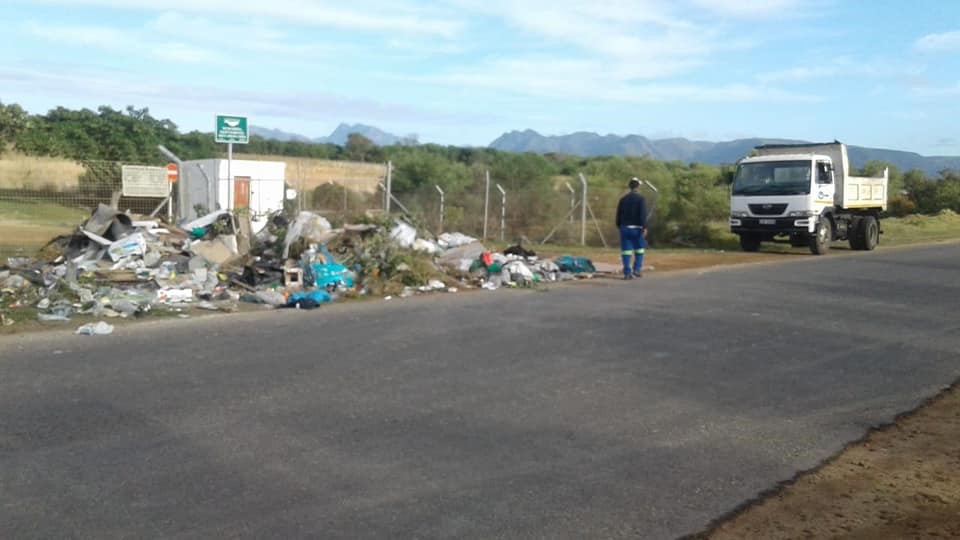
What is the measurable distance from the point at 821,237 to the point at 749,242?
6.94ft

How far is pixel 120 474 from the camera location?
5.57 meters

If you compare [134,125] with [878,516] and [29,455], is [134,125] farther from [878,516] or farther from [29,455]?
[878,516]

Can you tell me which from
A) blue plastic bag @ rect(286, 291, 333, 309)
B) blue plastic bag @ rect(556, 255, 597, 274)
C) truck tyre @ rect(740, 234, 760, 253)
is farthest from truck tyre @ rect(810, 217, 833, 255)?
blue plastic bag @ rect(286, 291, 333, 309)

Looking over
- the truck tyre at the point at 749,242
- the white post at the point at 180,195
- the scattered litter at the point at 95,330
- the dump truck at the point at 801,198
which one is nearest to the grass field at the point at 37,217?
the white post at the point at 180,195

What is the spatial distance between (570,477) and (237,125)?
1465 cm

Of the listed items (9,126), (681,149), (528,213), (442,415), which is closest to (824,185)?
(528,213)

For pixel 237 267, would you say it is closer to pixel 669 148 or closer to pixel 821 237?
pixel 821 237

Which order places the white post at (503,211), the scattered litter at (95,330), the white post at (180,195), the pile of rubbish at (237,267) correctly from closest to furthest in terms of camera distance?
the scattered litter at (95,330) → the pile of rubbish at (237,267) → the white post at (180,195) → the white post at (503,211)

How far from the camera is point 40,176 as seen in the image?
82.3ft

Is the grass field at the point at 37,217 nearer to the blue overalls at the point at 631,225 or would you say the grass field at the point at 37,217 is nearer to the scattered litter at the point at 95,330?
the scattered litter at the point at 95,330

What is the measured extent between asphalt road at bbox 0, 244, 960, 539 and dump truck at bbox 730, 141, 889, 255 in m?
10.6

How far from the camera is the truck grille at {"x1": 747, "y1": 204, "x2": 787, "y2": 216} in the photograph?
75.6 ft

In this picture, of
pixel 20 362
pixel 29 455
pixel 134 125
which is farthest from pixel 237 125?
pixel 134 125

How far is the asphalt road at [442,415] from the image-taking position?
16.5 feet
